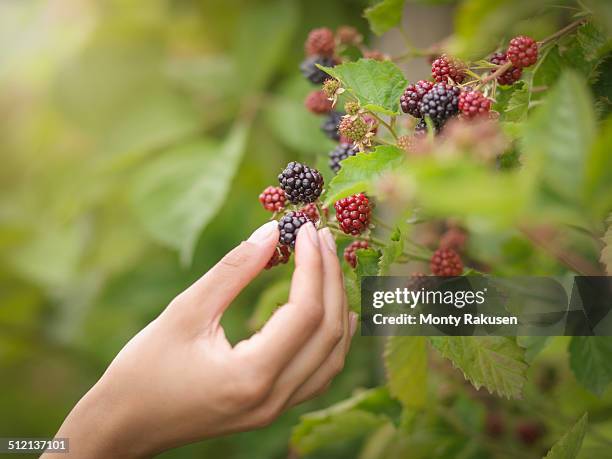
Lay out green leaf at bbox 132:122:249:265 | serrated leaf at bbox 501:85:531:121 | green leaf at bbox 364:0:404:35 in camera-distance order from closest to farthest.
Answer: serrated leaf at bbox 501:85:531:121 → green leaf at bbox 364:0:404:35 → green leaf at bbox 132:122:249:265

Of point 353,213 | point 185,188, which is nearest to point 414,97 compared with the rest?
point 353,213

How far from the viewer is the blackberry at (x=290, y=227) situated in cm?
65

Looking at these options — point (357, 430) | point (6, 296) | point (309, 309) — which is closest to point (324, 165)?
point (309, 309)

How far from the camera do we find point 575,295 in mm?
739

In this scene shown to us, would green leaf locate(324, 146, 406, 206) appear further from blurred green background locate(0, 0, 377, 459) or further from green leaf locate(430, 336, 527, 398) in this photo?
blurred green background locate(0, 0, 377, 459)

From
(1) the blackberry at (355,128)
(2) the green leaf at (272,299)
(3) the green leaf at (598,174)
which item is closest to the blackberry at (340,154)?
(1) the blackberry at (355,128)

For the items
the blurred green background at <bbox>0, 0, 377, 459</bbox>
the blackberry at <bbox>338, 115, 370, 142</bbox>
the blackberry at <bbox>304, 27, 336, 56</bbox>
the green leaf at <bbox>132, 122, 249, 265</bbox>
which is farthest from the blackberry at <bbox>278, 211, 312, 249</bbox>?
the blurred green background at <bbox>0, 0, 377, 459</bbox>

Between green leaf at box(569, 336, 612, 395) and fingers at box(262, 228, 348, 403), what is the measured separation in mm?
372

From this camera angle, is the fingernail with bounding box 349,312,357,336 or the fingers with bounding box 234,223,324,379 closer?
the fingers with bounding box 234,223,324,379

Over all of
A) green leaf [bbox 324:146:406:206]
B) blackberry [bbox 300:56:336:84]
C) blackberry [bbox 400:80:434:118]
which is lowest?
green leaf [bbox 324:146:406:206]

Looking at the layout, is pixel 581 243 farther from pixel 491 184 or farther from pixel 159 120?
pixel 159 120

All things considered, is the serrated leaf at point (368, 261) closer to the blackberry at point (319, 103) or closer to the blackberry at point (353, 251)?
the blackberry at point (353, 251)

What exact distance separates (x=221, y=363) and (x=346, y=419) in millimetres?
473

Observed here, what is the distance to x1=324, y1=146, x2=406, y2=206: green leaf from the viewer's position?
58 cm
